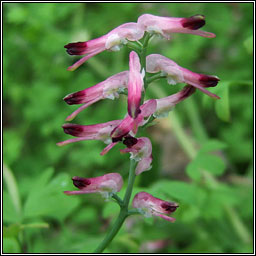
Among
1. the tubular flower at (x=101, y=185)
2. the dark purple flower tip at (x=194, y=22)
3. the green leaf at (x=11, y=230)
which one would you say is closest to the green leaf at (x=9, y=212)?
the green leaf at (x=11, y=230)

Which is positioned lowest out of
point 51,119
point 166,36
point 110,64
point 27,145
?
point 27,145

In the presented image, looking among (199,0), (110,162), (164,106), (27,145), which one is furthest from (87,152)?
(164,106)

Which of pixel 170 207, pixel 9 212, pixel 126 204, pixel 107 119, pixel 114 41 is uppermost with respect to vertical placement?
pixel 114 41

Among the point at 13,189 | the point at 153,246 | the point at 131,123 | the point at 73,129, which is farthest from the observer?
the point at 153,246

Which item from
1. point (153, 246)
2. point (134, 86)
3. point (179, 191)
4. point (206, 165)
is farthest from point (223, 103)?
point (153, 246)

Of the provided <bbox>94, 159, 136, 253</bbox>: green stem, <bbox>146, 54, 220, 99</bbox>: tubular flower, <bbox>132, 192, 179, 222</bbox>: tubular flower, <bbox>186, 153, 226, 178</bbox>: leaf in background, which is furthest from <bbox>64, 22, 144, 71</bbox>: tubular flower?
<bbox>186, 153, 226, 178</bbox>: leaf in background

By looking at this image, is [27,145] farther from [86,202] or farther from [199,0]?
[199,0]

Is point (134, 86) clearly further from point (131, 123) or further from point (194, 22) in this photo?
point (194, 22)

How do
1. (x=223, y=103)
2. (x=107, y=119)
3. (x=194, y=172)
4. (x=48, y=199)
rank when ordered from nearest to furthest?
(x=223, y=103), (x=48, y=199), (x=194, y=172), (x=107, y=119)
